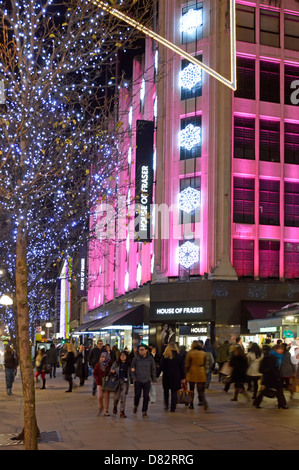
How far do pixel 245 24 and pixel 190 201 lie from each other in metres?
10.7

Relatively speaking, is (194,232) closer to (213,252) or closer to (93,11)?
(213,252)

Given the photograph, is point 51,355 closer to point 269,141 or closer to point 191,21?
point 269,141

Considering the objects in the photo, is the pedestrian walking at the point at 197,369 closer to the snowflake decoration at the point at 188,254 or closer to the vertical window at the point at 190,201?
the snowflake decoration at the point at 188,254

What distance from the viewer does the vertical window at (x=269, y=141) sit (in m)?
35.0

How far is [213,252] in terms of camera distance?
1308 inches

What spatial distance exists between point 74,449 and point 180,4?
104 ft

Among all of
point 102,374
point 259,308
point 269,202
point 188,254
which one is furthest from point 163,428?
point 269,202

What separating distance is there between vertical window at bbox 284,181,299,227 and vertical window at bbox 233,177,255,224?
2080 millimetres

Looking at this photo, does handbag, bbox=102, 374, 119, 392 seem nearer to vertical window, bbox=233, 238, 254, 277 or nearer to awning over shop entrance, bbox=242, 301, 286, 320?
awning over shop entrance, bbox=242, 301, 286, 320

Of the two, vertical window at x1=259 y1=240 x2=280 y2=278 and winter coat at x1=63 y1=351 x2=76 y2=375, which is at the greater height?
vertical window at x1=259 y1=240 x2=280 y2=278

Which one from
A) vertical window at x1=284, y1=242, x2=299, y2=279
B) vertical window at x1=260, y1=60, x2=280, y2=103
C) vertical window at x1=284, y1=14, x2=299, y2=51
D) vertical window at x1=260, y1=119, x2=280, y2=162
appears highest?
vertical window at x1=284, y1=14, x2=299, y2=51

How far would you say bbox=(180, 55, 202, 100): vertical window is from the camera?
35250mm

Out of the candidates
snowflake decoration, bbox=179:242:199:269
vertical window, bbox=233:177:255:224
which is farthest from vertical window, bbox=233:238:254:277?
snowflake decoration, bbox=179:242:199:269

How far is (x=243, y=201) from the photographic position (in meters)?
34.3
